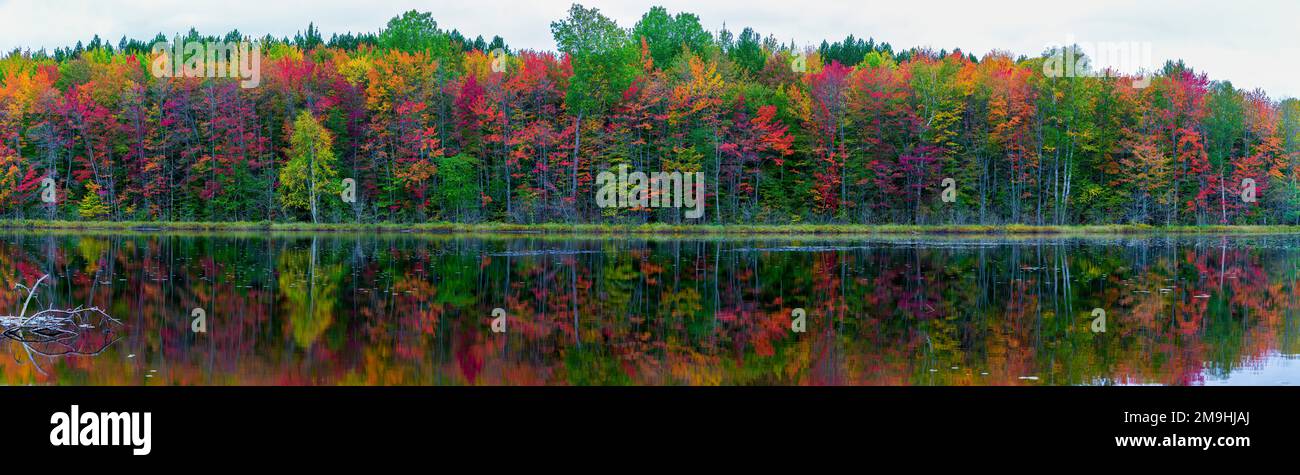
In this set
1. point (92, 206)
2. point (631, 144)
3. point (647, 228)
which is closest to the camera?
point (647, 228)

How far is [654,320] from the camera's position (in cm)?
Answer: 1691

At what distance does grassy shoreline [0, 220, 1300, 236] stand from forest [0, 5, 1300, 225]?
5.81 ft

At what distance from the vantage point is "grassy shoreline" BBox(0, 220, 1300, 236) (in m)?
53.3

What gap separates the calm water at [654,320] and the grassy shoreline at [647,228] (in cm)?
2124

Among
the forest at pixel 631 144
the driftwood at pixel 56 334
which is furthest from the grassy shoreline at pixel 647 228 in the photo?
the driftwood at pixel 56 334

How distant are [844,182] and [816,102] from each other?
485 cm

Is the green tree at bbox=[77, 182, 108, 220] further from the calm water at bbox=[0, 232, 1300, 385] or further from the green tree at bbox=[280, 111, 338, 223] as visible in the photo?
the calm water at bbox=[0, 232, 1300, 385]

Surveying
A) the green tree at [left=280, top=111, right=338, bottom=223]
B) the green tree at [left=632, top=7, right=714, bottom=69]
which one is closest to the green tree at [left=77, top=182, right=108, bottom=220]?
the green tree at [left=280, top=111, right=338, bottom=223]

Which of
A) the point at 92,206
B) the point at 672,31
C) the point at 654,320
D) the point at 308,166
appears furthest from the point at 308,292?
the point at 672,31

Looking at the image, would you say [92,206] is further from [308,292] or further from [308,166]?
[308,292]

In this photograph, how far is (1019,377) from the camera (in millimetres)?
11719

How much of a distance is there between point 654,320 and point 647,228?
3592 centimetres

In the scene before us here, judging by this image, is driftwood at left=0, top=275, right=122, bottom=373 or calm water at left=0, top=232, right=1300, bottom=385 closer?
calm water at left=0, top=232, right=1300, bottom=385

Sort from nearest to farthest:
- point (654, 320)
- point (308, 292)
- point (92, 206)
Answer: point (654, 320) < point (308, 292) < point (92, 206)
